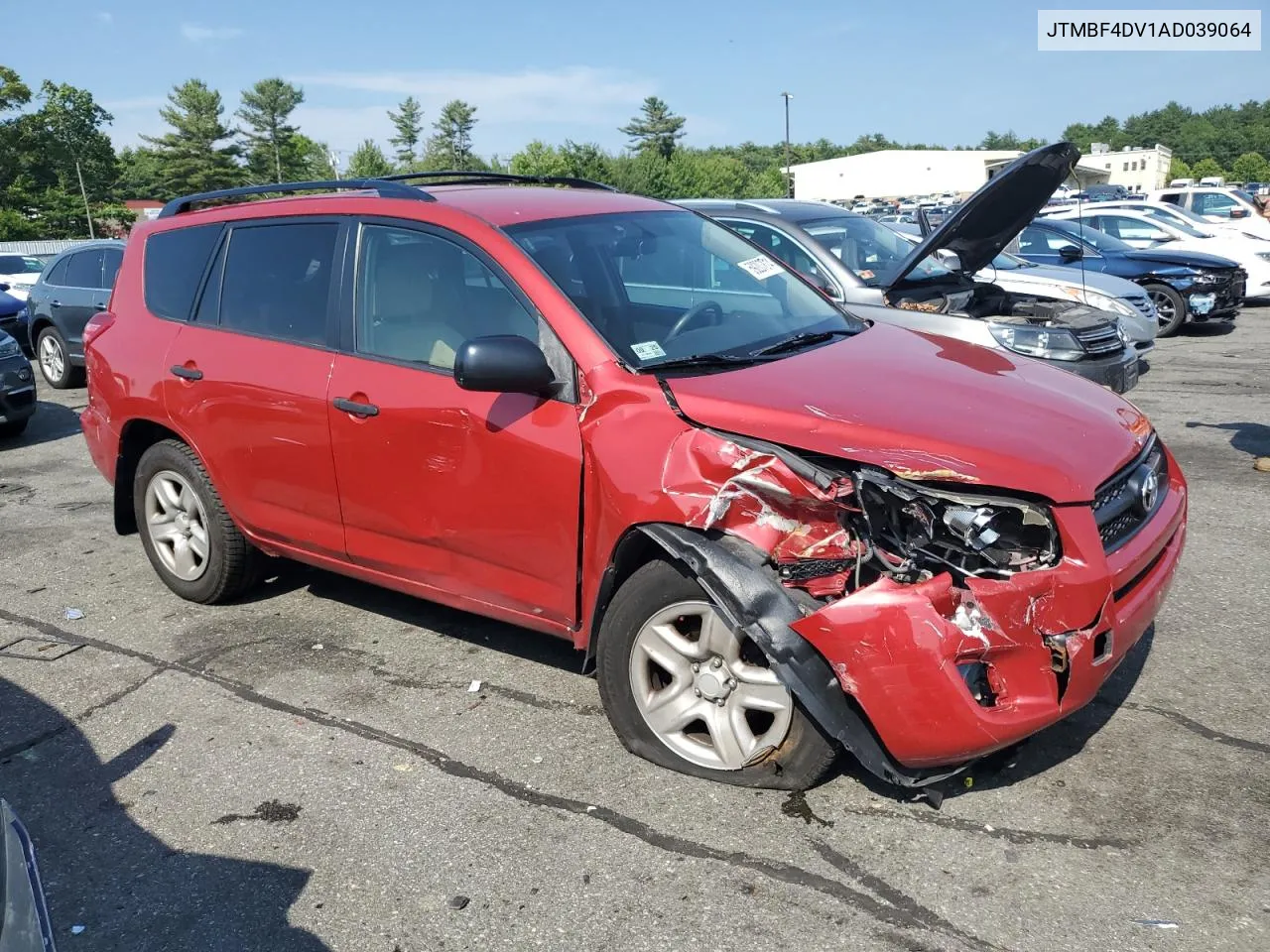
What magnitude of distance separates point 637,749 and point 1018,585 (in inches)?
54.0

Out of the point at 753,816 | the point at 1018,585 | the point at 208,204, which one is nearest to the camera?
the point at 1018,585

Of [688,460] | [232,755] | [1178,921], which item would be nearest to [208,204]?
[232,755]

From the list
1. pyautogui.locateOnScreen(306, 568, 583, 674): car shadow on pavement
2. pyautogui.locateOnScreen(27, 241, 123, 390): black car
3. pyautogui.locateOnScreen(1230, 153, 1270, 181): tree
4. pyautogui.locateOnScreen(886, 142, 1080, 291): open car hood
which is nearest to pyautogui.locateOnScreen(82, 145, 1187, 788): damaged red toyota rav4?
pyautogui.locateOnScreen(306, 568, 583, 674): car shadow on pavement

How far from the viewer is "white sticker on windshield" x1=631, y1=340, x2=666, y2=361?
3.54 meters

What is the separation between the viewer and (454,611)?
4926 mm

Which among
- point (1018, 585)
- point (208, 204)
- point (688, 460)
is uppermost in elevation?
point (208, 204)

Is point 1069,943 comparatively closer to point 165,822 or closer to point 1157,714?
point 1157,714

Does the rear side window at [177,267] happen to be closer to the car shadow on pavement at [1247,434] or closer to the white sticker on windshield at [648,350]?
the white sticker on windshield at [648,350]

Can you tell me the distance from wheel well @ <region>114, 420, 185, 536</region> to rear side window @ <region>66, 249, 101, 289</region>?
7672 millimetres

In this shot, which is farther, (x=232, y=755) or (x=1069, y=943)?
(x=232, y=755)

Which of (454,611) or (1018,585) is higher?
(1018,585)

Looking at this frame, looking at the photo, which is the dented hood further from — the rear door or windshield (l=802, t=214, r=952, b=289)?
windshield (l=802, t=214, r=952, b=289)

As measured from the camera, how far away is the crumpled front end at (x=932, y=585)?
9.20 feet

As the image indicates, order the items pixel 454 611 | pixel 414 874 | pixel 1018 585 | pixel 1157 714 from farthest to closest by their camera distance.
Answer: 1. pixel 454 611
2. pixel 1157 714
3. pixel 414 874
4. pixel 1018 585
